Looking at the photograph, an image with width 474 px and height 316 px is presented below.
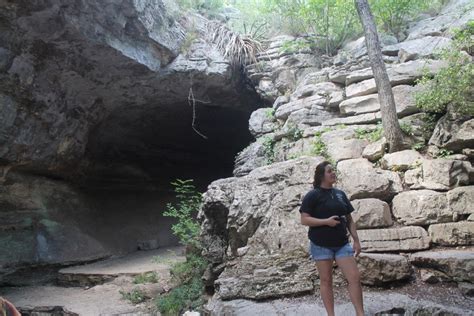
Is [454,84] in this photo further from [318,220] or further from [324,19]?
[324,19]

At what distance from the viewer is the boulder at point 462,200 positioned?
16.5 feet

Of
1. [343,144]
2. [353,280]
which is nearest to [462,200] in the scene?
[343,144]

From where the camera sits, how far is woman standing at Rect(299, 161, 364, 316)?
129 inches

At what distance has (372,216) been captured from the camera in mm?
5188

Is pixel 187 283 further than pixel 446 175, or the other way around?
pixel 187 283

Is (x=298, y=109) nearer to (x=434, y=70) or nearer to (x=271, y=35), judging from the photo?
(x=434, y=70)

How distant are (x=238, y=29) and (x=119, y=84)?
4142mm

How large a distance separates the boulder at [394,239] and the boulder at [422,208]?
179 mm

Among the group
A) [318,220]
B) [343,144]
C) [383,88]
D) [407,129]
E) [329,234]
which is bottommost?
[329,234]

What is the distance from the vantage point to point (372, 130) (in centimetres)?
688

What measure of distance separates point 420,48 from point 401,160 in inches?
125

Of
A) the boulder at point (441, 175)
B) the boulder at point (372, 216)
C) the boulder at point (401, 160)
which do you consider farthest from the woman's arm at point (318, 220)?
the boulder at point (401, 160)

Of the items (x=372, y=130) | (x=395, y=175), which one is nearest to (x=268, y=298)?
(x=395, y=175)

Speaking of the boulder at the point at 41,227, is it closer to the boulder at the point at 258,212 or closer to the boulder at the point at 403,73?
the boulder at the point at 258,212
